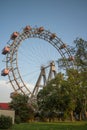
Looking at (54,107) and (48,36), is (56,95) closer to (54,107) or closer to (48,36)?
(54,107)

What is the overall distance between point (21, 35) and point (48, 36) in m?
6.47

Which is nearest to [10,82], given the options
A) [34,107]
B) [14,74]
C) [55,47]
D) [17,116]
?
[14,74]

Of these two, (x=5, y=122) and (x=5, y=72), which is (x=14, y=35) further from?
(x=5, y=122)

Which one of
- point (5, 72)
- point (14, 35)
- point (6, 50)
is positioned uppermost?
point (14, 35)

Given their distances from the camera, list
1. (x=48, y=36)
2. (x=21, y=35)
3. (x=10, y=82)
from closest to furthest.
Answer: (x=10, y=82) → (x=21, y=35) → (x=48, y=36)

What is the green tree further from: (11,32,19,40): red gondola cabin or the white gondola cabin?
(11,32,19,40): red gondola cabin

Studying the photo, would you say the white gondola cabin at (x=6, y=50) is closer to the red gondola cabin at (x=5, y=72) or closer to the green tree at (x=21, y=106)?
the red gondola cabin at (x=5, y=72)

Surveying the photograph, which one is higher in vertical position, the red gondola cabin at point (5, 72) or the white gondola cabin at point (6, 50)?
the white gondola cabin at point (6, 50)

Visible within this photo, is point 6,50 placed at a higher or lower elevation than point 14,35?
lower

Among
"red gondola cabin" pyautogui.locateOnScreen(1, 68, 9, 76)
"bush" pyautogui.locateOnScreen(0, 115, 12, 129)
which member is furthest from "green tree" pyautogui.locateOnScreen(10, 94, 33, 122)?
"bush" pyautogui.locateOnScreen(0, 115, 12, 129)

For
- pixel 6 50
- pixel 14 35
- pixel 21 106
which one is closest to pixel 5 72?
pixel 6 50

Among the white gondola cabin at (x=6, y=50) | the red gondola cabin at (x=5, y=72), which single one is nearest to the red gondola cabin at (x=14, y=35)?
the white gondola cabin at (x=6, y=50)

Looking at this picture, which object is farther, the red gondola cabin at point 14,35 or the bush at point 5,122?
the red gondola cabin at point 14,35

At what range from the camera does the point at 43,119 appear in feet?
182
